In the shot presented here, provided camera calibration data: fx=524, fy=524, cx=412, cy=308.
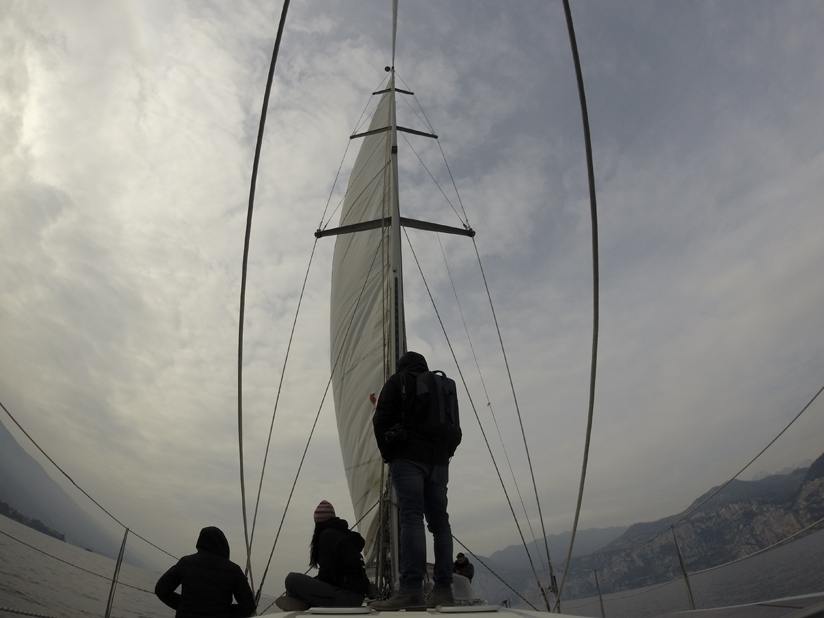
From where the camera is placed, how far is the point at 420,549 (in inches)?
109

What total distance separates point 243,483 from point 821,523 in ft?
13.6

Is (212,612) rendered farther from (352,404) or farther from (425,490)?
(352,404)

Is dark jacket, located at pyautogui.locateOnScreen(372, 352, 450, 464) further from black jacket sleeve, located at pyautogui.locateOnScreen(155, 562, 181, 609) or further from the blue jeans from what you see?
black jacket sleeve, located at pyautogui.locateOnScreen(155, 562, 181, 609)

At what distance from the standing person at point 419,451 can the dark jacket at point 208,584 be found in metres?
1.00

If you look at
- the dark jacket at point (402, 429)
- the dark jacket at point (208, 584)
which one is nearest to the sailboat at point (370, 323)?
the dark jacket at point (208, 584)

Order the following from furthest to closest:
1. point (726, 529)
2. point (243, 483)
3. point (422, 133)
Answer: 1. point (422, 133)
2. point (726, 529)
3. point (243, 483)

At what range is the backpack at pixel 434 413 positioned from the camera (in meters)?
3.00

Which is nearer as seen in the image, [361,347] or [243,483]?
[243,483]

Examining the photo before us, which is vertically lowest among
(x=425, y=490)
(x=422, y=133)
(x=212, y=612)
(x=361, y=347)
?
(x=212, y=612)

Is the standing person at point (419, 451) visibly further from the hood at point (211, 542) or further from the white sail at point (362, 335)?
the white sail at point (362, 335)

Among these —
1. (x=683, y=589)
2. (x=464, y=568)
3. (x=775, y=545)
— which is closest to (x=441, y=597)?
(x=775, y=545)

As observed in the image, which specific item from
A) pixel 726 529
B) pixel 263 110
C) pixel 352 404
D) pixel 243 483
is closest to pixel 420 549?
pixel 243 483

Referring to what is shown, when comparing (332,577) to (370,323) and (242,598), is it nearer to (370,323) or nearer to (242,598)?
(242,598)

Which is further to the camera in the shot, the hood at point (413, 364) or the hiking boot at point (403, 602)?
the hood at point (413, 364)
